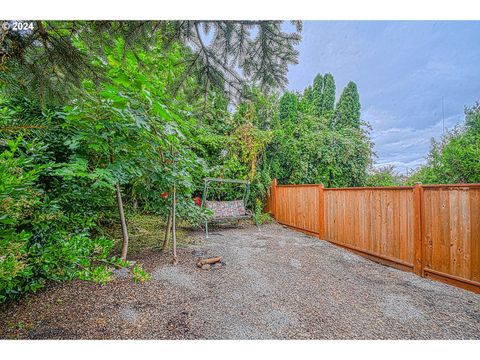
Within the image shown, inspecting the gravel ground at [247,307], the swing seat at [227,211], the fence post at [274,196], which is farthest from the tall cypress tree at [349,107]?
the gravel ground at [247,307]

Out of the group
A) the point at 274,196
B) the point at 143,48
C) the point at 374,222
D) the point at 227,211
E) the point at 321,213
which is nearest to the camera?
the point at 143,48

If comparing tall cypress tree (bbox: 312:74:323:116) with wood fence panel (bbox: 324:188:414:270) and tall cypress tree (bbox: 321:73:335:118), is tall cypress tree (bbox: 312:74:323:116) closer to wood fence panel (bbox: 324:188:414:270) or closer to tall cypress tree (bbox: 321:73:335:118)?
tall cypress tree (bbox: 321:73:335:118)

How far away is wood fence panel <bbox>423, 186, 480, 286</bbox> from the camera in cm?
188

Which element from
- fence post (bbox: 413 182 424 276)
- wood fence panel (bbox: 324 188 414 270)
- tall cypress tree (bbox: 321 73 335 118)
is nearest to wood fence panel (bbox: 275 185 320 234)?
wood fence panel (bbox: 324 188 414 270)

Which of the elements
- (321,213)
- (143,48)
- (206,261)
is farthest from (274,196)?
(143,48)

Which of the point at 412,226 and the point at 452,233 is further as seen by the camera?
the point at 412,226

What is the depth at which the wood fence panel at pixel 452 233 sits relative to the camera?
1.88 meters

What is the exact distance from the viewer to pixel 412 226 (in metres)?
2.44

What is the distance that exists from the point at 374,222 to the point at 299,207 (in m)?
1.87

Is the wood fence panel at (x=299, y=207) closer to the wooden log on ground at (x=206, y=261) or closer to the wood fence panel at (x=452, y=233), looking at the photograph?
the wood fence panel at (x=452, y=233)

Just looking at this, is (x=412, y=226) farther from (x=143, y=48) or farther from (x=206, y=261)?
(x=143, y=48)
